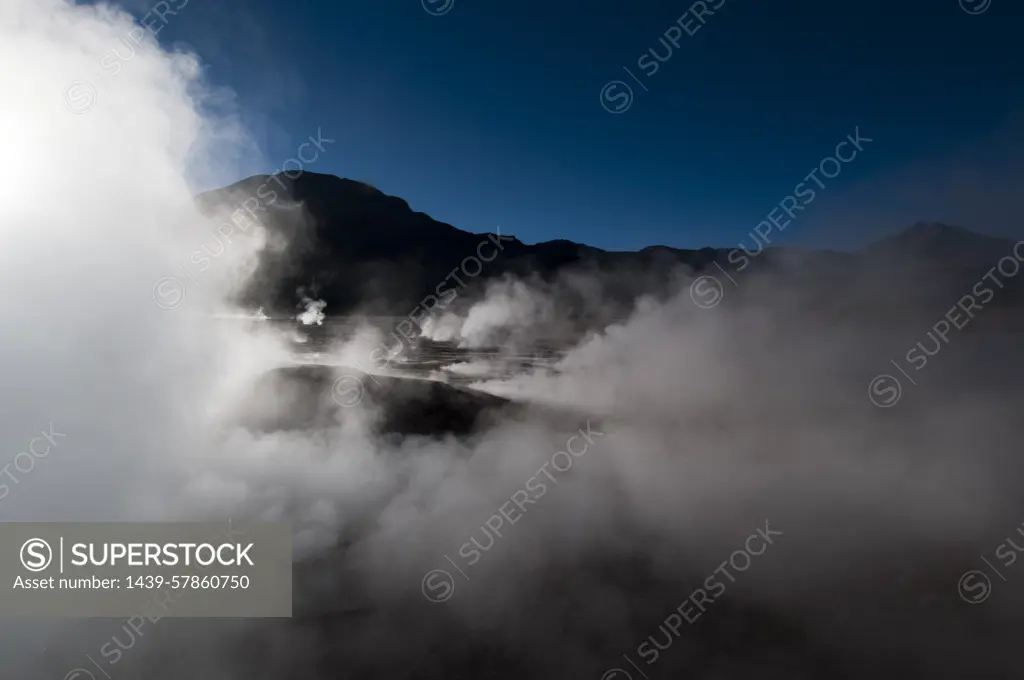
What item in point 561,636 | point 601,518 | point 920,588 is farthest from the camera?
point 601,518

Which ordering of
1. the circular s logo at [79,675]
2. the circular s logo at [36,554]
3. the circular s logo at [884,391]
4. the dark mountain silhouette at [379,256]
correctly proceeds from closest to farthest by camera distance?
1. the circular s logo at [79,675]
2. the circular s logo at [36,554]
3. the circular s logo at [884,391]
4. the dark mountain silhouette at [379,256]

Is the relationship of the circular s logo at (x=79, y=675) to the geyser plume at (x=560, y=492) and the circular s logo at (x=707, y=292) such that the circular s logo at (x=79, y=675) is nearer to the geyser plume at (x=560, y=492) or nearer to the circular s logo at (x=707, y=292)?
the geyser plume at (x=560, y=492)

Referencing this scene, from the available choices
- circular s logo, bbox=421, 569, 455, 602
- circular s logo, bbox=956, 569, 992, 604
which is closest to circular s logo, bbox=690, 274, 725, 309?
circular s logo, bbox=956, 569, 992, 604

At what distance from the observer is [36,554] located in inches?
265

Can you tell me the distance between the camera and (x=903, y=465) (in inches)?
348

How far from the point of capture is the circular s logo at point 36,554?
21.7 feet

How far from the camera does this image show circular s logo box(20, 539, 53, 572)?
6.61 m

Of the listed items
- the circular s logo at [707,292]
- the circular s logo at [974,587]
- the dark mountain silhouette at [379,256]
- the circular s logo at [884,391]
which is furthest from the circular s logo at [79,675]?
the dark mountain silhouette at [379,256]

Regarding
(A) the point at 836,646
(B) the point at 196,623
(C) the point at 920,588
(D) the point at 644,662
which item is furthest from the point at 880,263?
(B) the point at 196,623

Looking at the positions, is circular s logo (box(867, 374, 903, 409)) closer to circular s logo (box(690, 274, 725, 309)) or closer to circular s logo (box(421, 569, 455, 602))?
circular s logo (box(690, 274, 725, 309))

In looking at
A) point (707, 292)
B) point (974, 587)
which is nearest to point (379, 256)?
point (707, 292)

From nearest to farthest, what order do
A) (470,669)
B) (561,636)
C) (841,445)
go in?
1. (470,669)
2. (561,636)
3. (841,445)

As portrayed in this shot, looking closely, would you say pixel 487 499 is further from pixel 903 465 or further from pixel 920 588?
pixel 903 465

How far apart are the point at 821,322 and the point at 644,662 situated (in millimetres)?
7985
